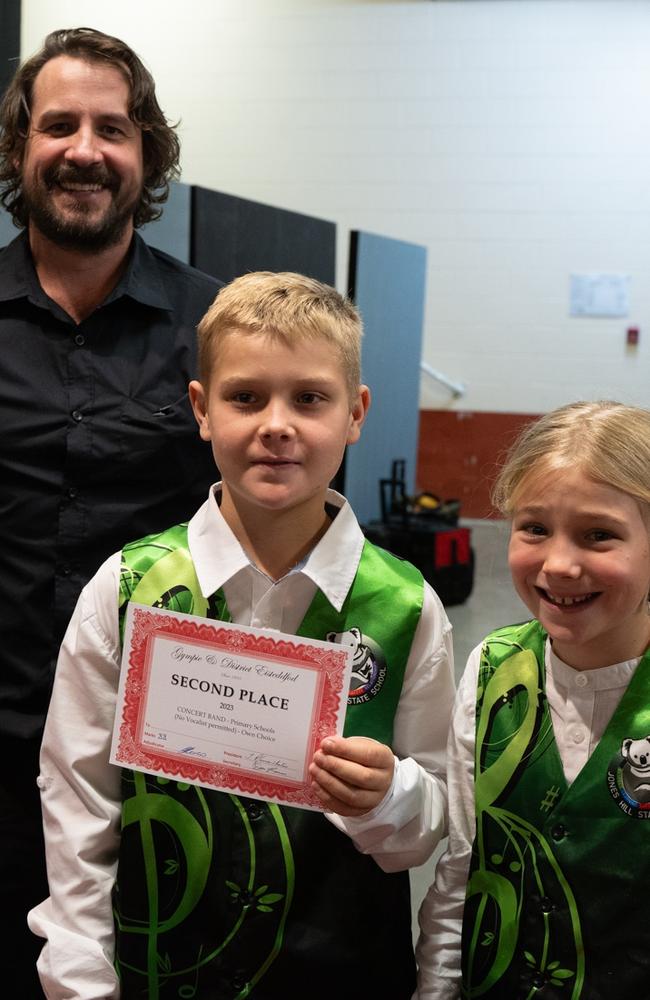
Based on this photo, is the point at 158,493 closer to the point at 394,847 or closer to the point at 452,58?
the point at 394,847

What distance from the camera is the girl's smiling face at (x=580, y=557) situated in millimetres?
1144

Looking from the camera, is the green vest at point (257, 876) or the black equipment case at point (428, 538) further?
the black equipment case at point (428, 538)

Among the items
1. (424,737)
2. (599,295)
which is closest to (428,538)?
(599,295)

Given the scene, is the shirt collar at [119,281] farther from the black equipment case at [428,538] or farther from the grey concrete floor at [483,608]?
the black equipment case at [428,538]

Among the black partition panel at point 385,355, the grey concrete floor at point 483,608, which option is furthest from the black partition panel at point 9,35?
the grey concrete floor at point 483,608

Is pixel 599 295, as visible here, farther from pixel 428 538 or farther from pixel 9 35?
pixel 9 35

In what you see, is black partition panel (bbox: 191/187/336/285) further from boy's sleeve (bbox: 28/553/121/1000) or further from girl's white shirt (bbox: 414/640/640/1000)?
girl's white shirt (bbox: 414/640/640/1000)

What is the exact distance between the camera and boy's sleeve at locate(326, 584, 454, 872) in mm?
1202

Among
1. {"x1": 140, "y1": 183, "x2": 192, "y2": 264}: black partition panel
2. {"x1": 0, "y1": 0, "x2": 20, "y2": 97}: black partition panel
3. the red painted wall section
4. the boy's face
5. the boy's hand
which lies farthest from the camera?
the red painted wall section

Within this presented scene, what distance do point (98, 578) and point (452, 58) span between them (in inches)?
268

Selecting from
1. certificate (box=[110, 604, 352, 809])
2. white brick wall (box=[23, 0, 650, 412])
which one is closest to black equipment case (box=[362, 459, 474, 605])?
white brick wall (box=[23, 0, 650, 412])

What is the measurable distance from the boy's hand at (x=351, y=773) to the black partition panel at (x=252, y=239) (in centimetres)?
273

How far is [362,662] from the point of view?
49.5 inches

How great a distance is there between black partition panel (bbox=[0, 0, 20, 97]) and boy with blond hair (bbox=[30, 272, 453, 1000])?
1852 millimetres
